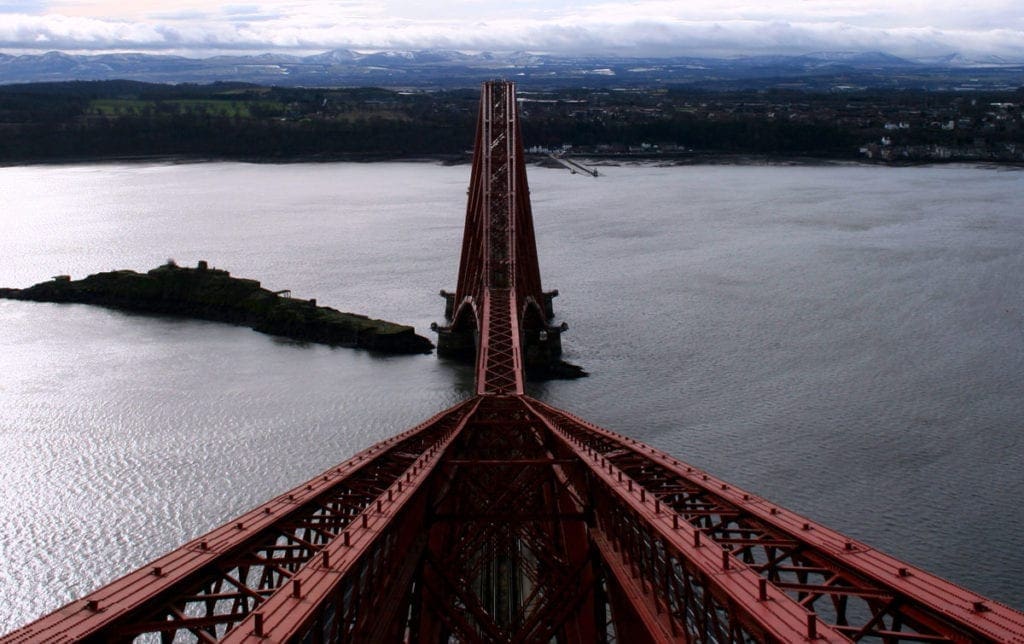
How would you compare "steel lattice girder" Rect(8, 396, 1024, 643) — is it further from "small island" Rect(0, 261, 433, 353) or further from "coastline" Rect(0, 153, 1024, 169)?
"coastline" Rect(0, 153, 1024, 169)

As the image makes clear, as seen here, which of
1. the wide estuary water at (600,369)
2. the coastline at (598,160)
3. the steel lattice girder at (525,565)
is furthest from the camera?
the coastline at (598,160)

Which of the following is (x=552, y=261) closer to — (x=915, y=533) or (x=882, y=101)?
(x=915, y=533)

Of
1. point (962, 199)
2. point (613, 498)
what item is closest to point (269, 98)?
point (962, 199)

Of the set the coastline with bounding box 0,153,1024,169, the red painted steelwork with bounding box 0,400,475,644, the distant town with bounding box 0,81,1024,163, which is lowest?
the coastline with bounding box 0,153,1024,169

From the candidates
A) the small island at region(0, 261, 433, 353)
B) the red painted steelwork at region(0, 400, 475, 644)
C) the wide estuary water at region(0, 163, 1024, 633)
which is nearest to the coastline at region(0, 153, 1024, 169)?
the wide estuary water at region(0, 163, 1024, 633)

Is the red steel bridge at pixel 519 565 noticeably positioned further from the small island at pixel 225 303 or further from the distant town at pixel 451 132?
the distant town at pixel 451 132

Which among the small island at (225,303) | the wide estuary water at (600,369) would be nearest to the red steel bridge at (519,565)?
the wide estuary water at (600,369)

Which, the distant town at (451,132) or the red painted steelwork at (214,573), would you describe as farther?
the distant town at (451,132)
